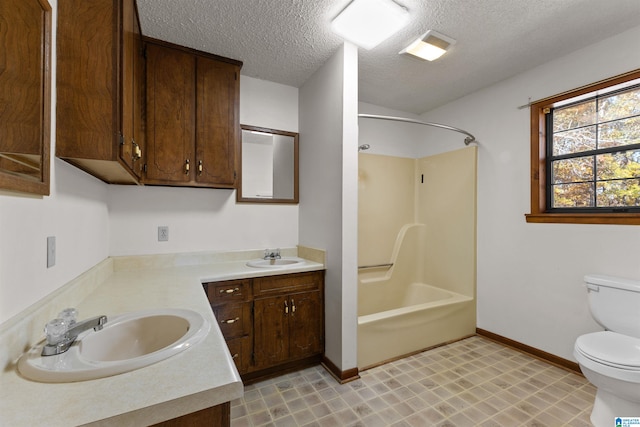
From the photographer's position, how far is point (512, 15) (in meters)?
1.79

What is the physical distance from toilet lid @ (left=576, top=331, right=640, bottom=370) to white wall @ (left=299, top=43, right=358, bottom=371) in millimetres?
1398

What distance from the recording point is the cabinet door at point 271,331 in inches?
82.3

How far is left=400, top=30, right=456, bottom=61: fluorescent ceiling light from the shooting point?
1969 mm

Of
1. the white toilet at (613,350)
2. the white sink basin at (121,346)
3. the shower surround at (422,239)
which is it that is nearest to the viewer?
the white sink basin at (121,346)

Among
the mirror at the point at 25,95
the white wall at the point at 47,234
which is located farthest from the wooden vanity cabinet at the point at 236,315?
the mirror at the point at 25,95

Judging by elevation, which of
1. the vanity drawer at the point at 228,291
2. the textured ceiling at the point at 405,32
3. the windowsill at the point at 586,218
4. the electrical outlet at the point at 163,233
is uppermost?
the textured ceiling at the point at 405,32

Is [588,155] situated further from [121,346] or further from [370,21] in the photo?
[121,346]

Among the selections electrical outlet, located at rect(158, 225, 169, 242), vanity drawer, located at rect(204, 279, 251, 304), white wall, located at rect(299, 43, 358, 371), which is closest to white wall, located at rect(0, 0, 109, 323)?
electrical outlet, located at rect(158, 225, 169, 242)

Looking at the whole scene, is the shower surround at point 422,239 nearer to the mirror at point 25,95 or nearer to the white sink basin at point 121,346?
the white sink basin at point 121,346

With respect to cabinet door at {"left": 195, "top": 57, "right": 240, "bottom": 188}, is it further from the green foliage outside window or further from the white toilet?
the green foliage outside window

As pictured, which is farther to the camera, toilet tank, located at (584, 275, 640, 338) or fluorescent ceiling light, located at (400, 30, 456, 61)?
fluorescent ceiling light, located at (400, 30, 456, 61)

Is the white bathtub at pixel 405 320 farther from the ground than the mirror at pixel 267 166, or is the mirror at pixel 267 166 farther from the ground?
the mirror at pixel 267 166

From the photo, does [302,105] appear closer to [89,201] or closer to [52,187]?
[89,201]

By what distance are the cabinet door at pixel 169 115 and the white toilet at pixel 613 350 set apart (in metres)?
2.83
